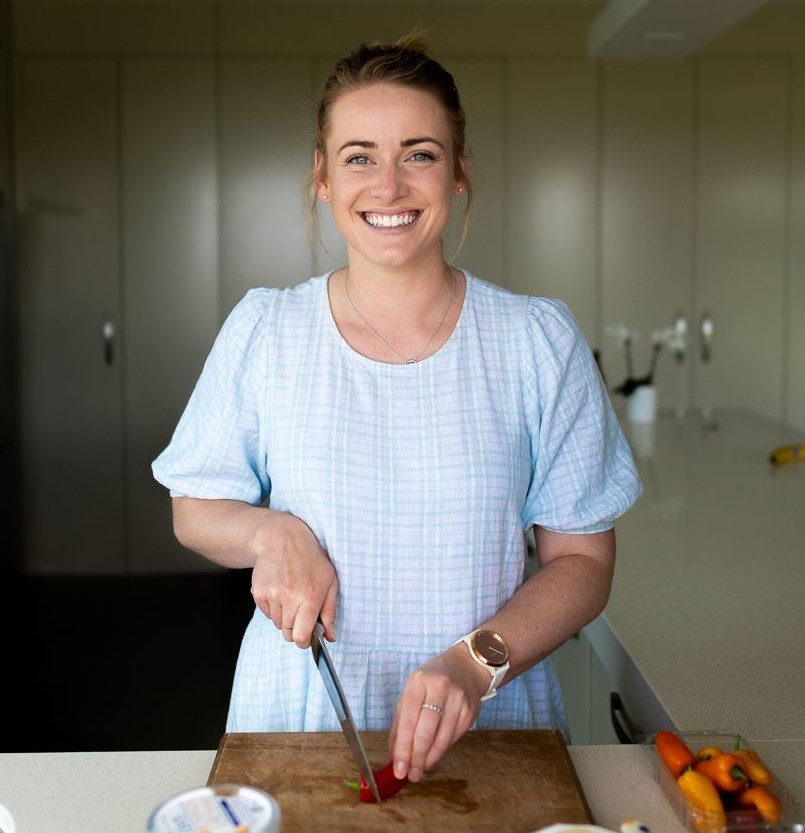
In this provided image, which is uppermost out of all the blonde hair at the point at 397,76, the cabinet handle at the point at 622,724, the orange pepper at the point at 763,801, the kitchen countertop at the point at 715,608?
the blonde hair at the point at 397,76

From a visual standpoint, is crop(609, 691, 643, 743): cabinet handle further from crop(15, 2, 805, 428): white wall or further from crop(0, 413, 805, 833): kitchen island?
crop(15, 2, 805, 428): white wall

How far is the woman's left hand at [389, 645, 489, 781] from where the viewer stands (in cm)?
104

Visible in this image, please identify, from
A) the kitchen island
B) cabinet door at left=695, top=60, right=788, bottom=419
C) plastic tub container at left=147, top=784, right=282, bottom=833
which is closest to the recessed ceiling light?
the kitchen island

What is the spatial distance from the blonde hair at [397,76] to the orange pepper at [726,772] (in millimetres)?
737

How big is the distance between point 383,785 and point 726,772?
1.03ft

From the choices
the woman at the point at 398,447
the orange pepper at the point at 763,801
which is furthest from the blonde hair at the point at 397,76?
the orange pepper at the point at 763,801

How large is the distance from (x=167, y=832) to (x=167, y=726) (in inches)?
112

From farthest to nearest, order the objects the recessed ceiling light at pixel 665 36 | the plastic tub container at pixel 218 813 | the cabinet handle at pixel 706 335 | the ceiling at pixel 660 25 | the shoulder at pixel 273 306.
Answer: the cabinet handle at pixel 706 335 < the recessed ceiling light at pixel 665 36 < the ceiling at pixel 660 25 < the shoulder at pixel 273 306 < the plastic tub container at pixel 218 813

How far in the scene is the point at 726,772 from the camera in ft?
3.40

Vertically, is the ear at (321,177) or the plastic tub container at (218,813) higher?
the ear at (321,177)

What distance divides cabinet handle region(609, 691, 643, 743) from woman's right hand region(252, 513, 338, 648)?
25.8 inches

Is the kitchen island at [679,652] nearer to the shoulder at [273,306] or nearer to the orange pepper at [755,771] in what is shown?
the orange pepper at [755,771]

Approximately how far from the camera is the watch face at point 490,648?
1149 millimetres

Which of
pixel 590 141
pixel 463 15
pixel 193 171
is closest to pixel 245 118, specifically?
pixel 193 171
